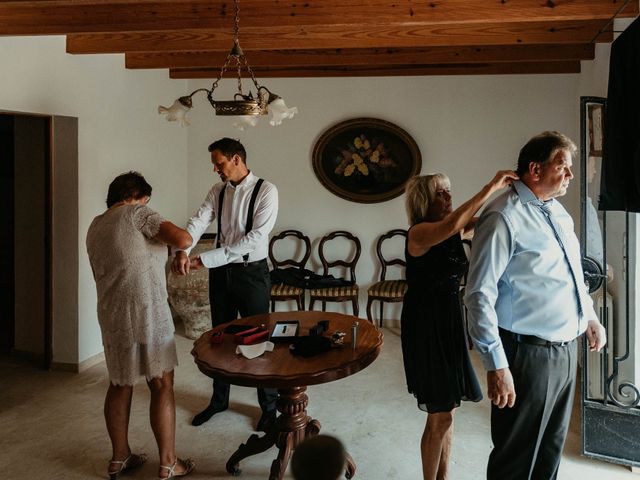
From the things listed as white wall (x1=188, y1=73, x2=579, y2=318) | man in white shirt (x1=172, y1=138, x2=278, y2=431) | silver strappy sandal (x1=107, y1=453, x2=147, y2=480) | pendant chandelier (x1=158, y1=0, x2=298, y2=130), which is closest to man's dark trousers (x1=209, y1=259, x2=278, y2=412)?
man in white shirt (x1=172, y1=138, x2=278, y2=431)

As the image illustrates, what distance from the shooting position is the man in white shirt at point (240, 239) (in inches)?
123

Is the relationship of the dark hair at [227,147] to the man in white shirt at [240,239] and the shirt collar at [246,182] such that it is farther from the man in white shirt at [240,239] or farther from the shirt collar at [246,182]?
the shirt collar at [246,182]

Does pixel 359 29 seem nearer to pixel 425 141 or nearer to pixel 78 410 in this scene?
pixel 425 141

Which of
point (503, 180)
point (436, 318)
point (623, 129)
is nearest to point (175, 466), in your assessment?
point (436, 318)

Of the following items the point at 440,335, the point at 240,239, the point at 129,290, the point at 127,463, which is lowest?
the point at 127,463

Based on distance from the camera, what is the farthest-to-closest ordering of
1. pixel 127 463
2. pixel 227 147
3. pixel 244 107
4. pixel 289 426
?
pixel 227 147 < pixel 127 463 < pixel 289 426 < pixel 244 107

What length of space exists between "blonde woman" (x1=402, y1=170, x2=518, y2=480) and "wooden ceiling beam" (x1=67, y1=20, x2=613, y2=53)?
1840mm

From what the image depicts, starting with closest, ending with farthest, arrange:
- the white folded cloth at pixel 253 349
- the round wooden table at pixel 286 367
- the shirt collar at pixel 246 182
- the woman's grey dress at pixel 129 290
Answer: the round wooden table at pixel 286 367
the white folded cloth at pixel 253 349
the woman's grey dress at pixel 129 290
the shirt collar at pixel 246 182

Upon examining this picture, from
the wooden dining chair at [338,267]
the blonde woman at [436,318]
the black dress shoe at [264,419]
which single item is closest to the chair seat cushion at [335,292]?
the wooden dining chair at [338,267]

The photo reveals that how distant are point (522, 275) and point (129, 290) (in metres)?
1.68

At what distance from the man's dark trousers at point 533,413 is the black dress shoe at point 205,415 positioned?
1.86 metres

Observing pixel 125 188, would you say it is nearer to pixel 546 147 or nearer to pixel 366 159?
pixel 546 147

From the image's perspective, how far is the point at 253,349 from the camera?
94.1 inches

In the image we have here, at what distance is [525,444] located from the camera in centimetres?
195
